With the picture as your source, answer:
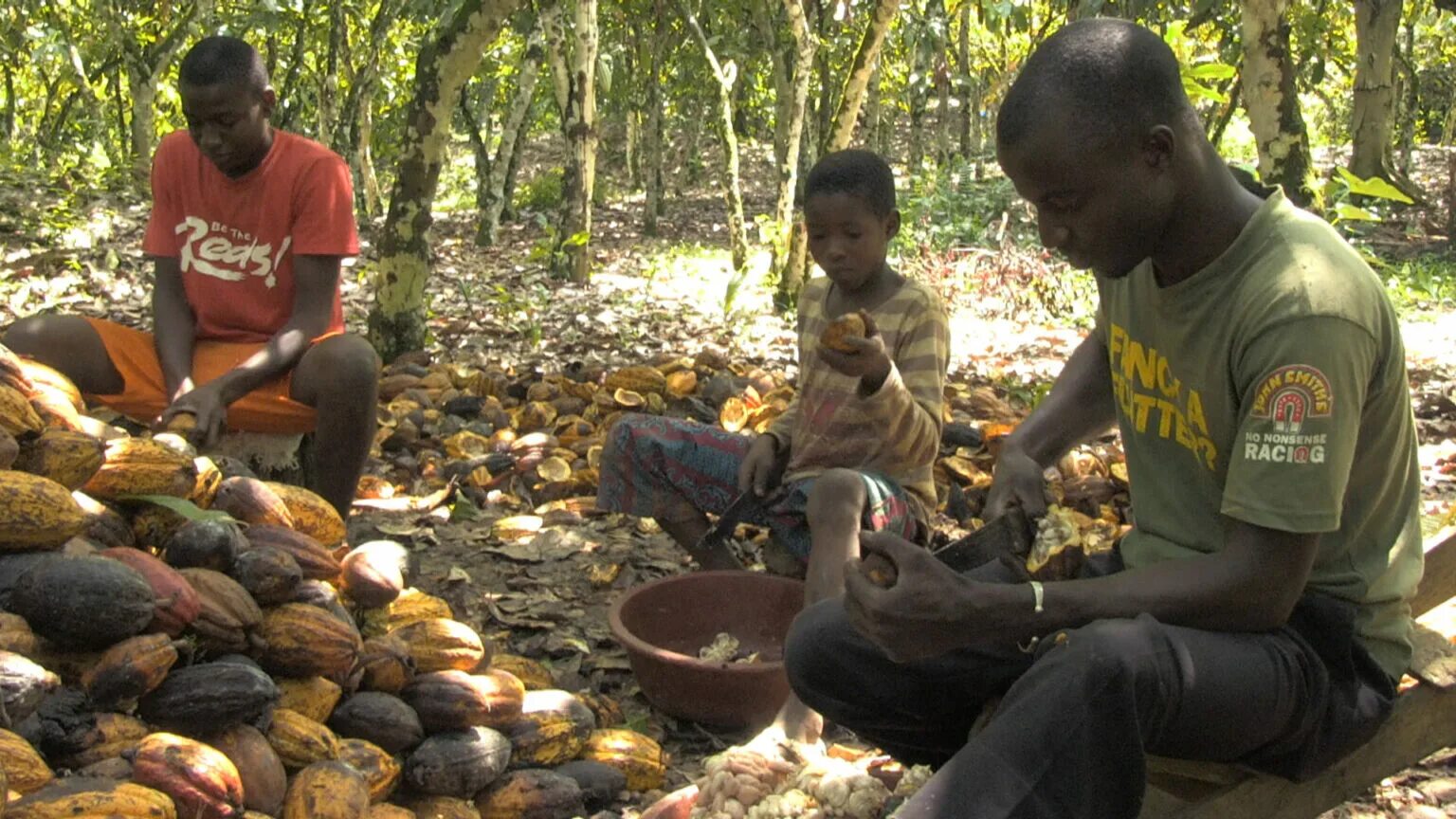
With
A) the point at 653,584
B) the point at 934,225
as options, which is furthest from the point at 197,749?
the point at 934,225

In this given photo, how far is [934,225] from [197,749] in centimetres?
1005

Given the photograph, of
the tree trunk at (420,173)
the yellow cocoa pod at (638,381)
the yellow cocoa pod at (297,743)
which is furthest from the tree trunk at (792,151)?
the yellow cocoa pod at (297,743)

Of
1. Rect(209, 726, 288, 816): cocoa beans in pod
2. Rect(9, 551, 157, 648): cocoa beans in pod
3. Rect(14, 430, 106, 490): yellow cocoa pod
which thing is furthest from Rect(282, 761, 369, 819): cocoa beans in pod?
Rect(14, 430, 106, 490): yellow cocoa pod

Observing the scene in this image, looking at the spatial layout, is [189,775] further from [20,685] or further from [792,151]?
[792,151]

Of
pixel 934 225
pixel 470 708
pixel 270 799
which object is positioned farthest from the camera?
pixel 934 225

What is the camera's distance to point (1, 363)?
241 cm

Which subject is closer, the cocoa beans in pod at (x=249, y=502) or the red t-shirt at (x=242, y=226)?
the cocoa beans in pod at (x=249, y=502)

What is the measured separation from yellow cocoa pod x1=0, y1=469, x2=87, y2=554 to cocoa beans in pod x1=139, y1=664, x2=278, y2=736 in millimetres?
317

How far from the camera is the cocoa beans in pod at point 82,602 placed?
6.29ft

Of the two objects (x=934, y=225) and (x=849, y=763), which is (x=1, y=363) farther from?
(x=934, y=225)

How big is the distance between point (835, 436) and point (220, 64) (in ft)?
6.19

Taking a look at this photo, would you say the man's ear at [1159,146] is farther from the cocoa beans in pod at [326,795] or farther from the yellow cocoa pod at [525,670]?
the yellow cocoa pod at [525,670]

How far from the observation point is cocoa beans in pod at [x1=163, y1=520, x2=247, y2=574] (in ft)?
7.29

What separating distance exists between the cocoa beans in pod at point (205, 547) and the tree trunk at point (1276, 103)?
392 centimetres
